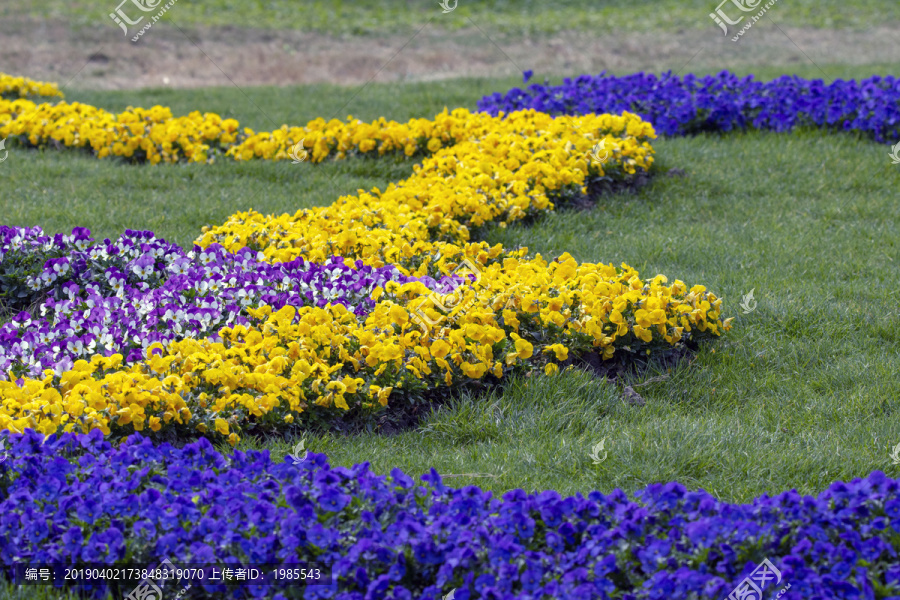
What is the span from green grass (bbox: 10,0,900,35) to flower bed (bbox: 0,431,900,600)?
747 inches

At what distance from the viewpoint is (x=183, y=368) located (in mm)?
3902

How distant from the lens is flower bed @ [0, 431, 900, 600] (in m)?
2.63

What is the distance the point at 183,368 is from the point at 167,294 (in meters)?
0.94

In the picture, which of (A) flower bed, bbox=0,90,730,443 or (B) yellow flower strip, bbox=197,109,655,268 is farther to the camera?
(B) yellow flower strip, bbox=197,109,655,268

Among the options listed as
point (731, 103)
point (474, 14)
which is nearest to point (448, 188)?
point (731, 103)

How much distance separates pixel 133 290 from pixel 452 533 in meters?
2.95

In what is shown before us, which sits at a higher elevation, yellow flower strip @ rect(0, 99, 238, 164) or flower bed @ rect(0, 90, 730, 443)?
yellow flower strip @ rect(0, 99, 238, 164)

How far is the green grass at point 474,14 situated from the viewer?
69.2ft

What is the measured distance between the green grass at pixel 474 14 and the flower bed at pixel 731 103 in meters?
11.8

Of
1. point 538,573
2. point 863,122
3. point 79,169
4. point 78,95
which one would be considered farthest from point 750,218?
point 78,95

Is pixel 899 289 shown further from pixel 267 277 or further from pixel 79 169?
pixel 79 169

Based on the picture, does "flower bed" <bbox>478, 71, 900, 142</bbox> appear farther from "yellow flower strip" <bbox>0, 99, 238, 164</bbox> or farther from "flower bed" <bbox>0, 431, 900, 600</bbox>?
"flower bed" <bbox>0, 431, 900, 600</bbox>

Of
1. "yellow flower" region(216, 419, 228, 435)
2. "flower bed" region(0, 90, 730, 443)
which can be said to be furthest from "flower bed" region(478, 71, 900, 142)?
"yellow flower" region(216, 419, 228, 435)

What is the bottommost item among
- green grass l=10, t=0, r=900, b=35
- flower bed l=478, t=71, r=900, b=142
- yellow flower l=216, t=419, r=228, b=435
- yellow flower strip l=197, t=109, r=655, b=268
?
yellow flower l=216, t=419, r=228, b=435
